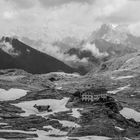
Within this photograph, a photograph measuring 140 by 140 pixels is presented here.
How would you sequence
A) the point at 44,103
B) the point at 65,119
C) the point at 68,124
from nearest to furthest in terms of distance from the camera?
the point at 68,124 < the point at 65,119 < the point at 44,103

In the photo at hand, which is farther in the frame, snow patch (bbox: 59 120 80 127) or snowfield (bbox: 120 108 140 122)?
snowfield (bbox: 120 108 140 122)

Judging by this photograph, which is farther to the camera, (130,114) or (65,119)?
(130,114)

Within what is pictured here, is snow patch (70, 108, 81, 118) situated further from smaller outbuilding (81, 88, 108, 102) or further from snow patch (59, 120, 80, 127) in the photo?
smaller outbuilding (81, 88, 108, 102)

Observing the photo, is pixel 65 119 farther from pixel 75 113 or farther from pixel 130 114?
pixel 130 114

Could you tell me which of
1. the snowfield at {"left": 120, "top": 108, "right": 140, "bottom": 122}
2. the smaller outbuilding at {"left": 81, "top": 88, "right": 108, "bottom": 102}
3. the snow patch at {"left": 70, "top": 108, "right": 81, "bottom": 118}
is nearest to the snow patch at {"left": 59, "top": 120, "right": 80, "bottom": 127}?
the snow patch at {"left": 70, "top": 108, "right": 81, "bottom": 118}

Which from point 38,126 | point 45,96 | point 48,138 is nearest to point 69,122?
point 38,126

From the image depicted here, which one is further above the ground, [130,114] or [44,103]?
[44,103]

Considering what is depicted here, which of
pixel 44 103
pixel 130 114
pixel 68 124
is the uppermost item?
pixel 44 103

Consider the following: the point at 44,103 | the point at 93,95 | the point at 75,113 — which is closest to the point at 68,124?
the point at 75,113
